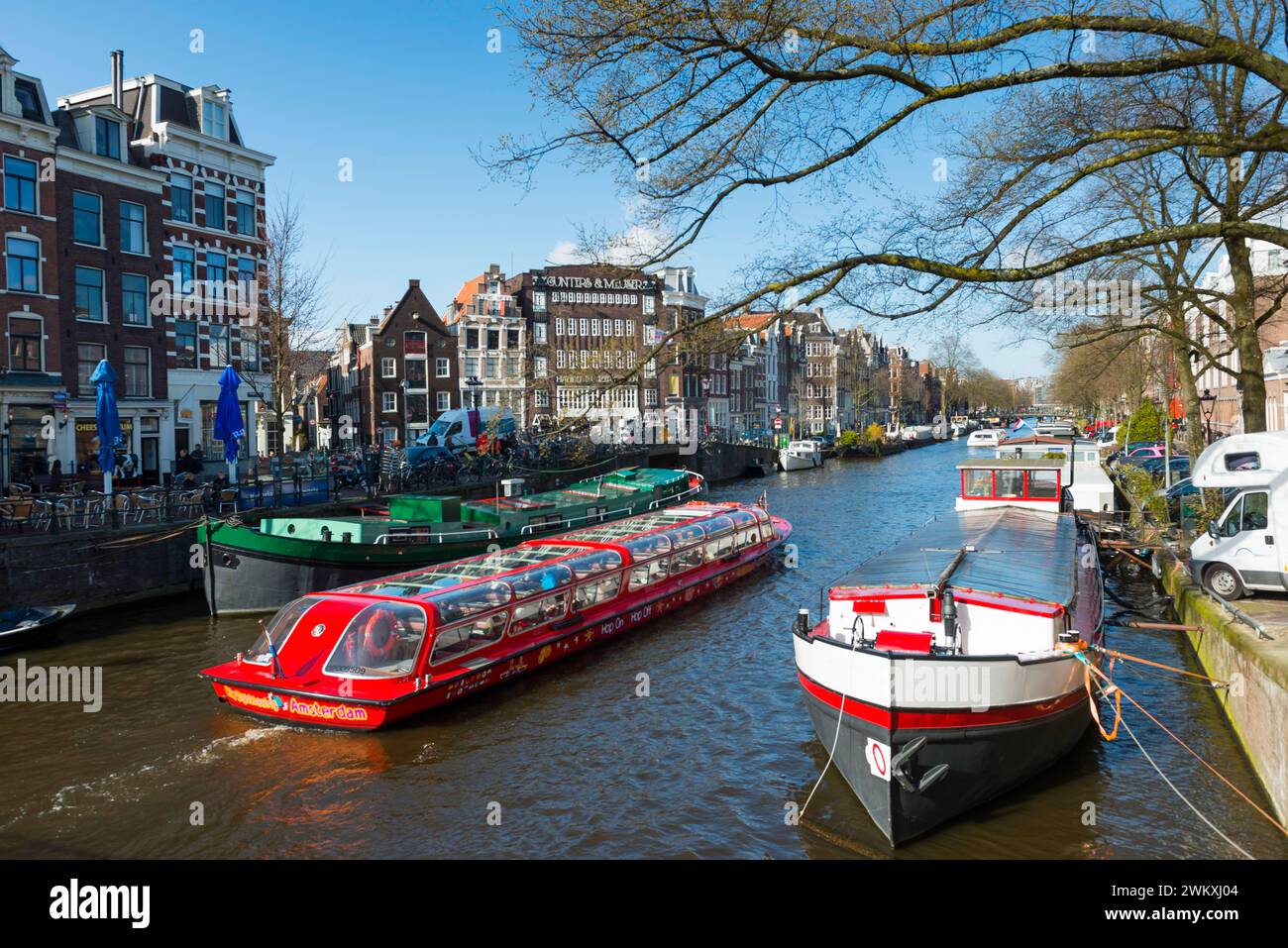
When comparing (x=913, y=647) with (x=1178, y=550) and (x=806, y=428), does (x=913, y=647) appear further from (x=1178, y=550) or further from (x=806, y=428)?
(x=806, y=428)

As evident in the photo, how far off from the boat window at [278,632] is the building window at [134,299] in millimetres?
25463

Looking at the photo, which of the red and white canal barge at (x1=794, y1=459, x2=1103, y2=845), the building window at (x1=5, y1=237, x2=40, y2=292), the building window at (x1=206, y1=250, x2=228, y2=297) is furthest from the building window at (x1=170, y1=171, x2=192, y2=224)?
the red and white canal barge at (x1=794, y1=459, x2=1103, y2=845)

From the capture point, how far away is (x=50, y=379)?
31.5 metres

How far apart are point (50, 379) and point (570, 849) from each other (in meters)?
29.6

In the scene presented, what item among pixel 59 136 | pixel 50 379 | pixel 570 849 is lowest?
pixel 570 849

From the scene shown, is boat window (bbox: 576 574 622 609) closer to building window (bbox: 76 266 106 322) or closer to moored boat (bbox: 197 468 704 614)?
moored boat (bbox: 197 468 704 614)

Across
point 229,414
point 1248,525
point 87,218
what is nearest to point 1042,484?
point 1248,525

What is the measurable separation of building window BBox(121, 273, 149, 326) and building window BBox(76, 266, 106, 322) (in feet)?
3.17

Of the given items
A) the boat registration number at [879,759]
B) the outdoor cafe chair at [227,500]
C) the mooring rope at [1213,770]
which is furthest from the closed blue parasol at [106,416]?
the mooring rope at [1213,770]

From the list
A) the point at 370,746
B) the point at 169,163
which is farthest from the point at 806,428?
the point at 370,746

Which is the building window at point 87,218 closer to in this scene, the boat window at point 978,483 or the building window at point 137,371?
the building window at point 137,371

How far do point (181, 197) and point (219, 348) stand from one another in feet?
21.1
